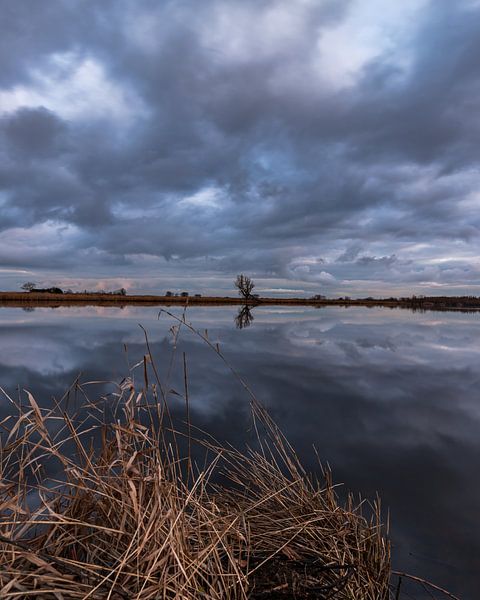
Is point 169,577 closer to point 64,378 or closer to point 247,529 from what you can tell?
point 247,529

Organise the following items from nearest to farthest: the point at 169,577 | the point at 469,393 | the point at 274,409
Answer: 1. the point at 169,577
2. the point at 274,409
3. the point at 469,393

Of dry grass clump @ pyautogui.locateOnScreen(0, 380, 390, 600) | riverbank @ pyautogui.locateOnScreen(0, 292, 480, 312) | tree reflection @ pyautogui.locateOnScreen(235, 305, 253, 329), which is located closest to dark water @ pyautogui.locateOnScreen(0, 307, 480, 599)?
dry grass clump @ pyautogui.locateOnScreen(0, 380, 390, 600)

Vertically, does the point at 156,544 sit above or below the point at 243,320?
above

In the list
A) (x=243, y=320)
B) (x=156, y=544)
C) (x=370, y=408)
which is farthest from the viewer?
(x=243, y=320)

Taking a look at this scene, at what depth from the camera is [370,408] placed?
26.4ft

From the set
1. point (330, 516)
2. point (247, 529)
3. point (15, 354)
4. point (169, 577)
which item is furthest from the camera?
point (15, 354)

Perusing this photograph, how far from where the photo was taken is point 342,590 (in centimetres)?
220

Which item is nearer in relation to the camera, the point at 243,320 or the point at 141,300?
the point at 243,320

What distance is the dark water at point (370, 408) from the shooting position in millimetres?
3811

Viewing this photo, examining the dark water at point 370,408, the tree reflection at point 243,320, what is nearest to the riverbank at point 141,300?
the tree reflection at point 243,320

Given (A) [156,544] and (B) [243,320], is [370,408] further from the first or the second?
(B) [243,320]

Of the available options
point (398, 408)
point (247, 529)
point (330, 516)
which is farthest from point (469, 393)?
point (247, 529)

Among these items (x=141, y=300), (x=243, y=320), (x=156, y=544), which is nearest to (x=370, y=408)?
(x=156, y=544)

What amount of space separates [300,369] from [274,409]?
4614 millimetres
